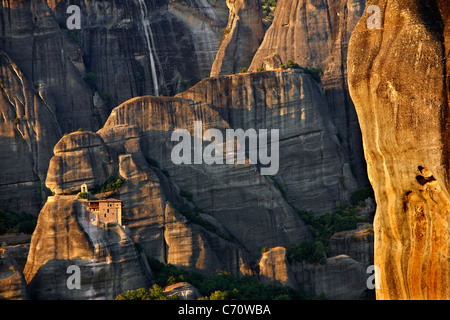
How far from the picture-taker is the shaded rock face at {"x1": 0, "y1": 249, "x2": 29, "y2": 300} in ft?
147

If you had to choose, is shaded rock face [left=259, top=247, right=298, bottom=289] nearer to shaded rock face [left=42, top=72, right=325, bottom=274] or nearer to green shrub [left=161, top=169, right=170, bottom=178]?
shaded rock face [left=42, top=72, right=325, bottom=274]

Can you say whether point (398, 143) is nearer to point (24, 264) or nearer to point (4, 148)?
point (24, 264)

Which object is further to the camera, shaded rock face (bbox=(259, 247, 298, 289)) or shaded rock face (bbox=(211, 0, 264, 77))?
shaded rock face (bbox=(211, 0, 264, 77))

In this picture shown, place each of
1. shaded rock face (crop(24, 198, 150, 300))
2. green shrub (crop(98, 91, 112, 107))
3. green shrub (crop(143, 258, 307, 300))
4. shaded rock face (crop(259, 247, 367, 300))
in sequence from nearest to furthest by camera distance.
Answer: shaded rock face (crop(24, 198, 150, 300)) < green shrub (crop(143, 258, 307, 300)) < shaded rock face (crop(259, 247, 367, 300)) < green shrub (crop(98, 91, 112, 107))

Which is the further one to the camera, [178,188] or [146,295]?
[178,188]

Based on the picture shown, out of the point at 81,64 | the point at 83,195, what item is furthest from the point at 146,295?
the point at 81,64

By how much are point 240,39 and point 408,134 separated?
55.9m

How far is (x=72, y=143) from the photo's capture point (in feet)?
179

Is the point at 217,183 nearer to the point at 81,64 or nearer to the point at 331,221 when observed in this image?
the point at 331,221

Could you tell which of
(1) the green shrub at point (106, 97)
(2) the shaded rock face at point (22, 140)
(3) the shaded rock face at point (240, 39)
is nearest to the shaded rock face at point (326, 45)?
(3) the shaded rock face at point (240, 39)

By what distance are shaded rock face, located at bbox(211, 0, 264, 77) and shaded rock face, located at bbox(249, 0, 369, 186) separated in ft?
5.21

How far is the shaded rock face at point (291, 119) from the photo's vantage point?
203ft

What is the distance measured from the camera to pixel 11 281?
148 ft

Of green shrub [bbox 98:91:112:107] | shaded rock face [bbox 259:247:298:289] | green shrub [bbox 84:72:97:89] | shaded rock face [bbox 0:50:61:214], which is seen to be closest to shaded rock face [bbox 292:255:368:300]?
shaded rock face [bbox 259:247:298:289]
